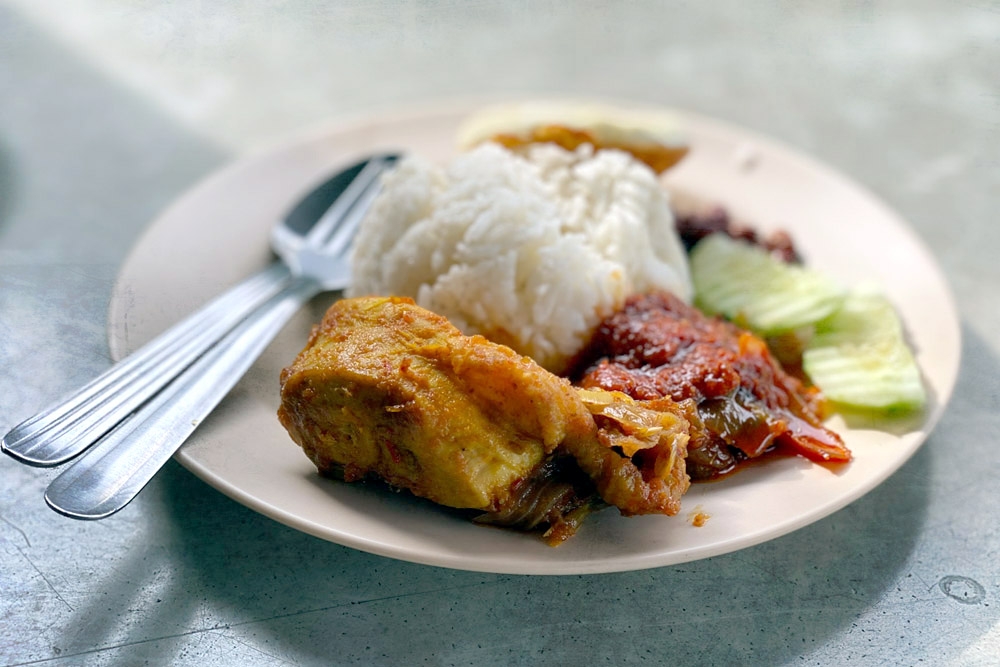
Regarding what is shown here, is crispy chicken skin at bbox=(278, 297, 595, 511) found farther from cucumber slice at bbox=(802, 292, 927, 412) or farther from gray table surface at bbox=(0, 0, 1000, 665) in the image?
cucumber slice at bbox=(802, 292, 927, 412)

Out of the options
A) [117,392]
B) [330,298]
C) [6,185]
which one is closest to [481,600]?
[117,392]

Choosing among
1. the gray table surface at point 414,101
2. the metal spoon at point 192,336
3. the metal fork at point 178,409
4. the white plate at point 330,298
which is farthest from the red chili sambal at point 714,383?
the metal spoon at point 192,336

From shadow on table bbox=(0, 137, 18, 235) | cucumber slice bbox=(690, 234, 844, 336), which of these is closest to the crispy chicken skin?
cucumber slice bbox=(690, 234, 844, 336)

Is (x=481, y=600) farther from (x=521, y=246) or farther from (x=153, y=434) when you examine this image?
(x=521, y=246)

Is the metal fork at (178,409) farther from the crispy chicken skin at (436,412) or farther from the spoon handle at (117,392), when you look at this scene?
the crispy chicken skin at (436,412)

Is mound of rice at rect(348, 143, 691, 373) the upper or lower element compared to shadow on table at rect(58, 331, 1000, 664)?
upper

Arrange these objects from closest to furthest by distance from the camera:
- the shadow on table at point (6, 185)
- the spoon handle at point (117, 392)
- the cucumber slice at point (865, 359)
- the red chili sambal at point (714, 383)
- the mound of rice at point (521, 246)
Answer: the spoon handle at point (117, 392) < the red chili sambal at point (714, 383) < the cucumber slice at point (865, 359) < the mound of rice at point (521, 246) < the shadow on table at point (6, 185)
